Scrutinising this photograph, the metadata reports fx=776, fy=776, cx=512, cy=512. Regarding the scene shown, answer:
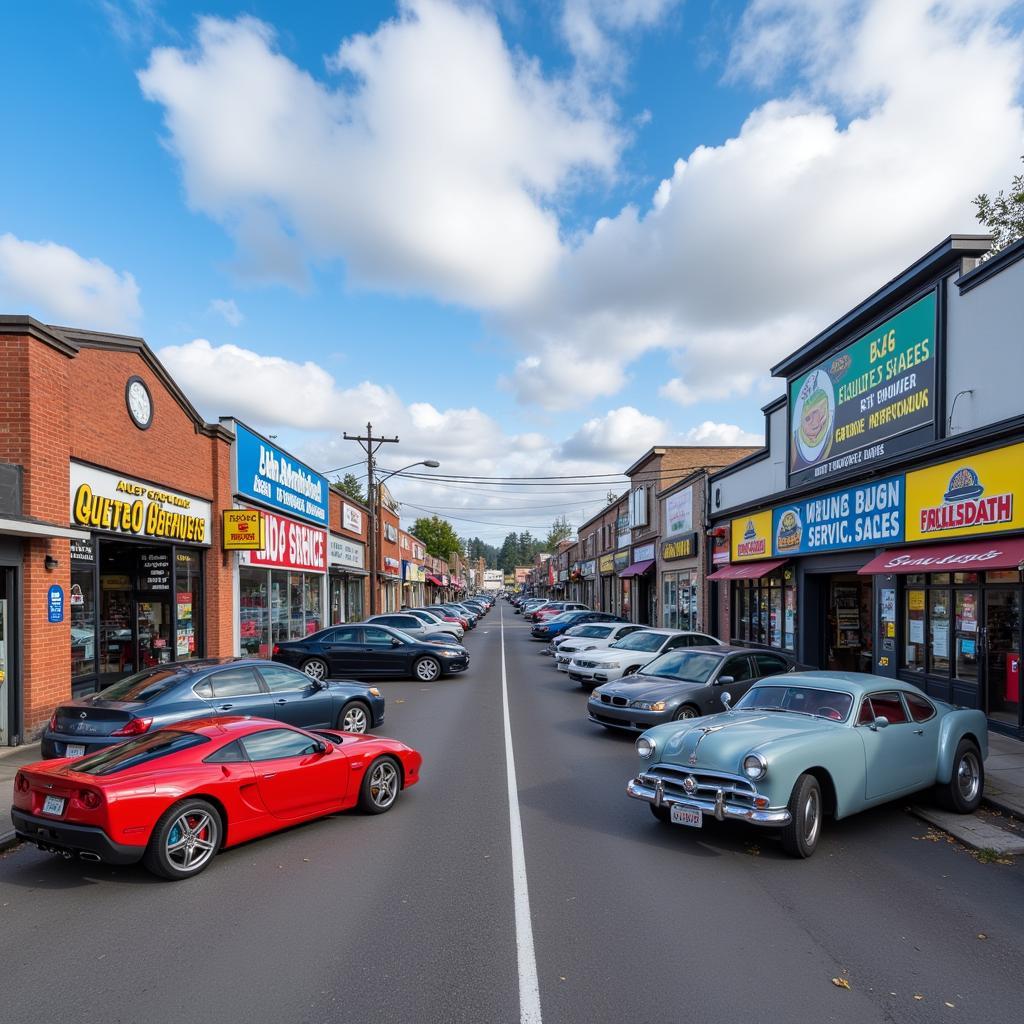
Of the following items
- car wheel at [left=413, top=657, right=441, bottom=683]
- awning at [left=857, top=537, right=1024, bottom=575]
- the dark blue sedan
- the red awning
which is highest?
awning at [left=857, top=537, right=1024, bottom=575]

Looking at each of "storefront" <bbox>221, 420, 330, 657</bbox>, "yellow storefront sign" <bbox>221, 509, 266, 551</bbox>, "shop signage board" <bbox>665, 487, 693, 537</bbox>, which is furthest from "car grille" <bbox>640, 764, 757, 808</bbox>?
"shop signage board" <bbox>665, 487, 693, 537</bbox>

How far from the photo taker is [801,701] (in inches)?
307

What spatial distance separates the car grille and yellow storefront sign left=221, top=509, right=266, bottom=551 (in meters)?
15.0

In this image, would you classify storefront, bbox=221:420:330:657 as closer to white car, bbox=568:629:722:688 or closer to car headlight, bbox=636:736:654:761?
white car, bbox=568:629:722:688

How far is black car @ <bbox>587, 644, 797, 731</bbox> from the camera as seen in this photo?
11.4 m

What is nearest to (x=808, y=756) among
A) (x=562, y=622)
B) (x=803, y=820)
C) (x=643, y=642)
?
(x=803, y=820)

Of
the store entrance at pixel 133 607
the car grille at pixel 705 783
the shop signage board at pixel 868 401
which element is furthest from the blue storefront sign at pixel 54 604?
the shop signage board at pixel 868 401

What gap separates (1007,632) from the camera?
12.4m

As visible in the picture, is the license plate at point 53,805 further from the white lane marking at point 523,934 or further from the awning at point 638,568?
the awning at point 638,568

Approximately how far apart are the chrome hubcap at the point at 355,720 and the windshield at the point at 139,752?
4.77 meters

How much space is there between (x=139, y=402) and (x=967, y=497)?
15.3 meters

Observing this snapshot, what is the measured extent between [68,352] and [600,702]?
1012cm

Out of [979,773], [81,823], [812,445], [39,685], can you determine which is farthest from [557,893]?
[812,445]

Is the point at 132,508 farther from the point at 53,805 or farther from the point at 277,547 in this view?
the point at 53,805
